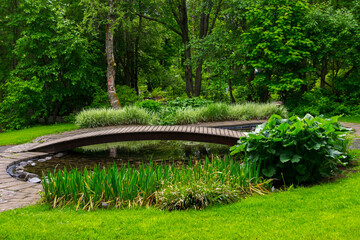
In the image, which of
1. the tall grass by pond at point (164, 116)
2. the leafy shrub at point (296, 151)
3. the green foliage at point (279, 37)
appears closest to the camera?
the leafy shrub at point (296, 151)

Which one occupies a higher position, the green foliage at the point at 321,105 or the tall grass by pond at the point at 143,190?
the tall grass by pond at the point at 143,190

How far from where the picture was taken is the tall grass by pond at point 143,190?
3219mm

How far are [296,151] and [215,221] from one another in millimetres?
1637

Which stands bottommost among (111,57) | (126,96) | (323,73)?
(126,96)

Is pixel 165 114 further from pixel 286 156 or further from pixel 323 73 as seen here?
pixel 323 73

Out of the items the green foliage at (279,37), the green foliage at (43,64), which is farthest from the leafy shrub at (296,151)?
the green foliage at (43,64)

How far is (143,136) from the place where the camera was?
23.0ft

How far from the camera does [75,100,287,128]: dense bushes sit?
382 inches

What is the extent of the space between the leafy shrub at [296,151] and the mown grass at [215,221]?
0.51 meters

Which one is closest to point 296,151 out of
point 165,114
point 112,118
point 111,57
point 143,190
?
point 143,190

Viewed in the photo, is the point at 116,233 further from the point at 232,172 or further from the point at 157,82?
the point at 157,82

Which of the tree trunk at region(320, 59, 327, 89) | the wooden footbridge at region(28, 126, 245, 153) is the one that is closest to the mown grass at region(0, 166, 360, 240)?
the wooden footbridge at region(28, 126, 245, 153)

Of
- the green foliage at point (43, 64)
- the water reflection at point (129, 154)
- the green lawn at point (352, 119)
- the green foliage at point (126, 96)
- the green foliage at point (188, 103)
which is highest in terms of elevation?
the green foliage at point (43, 64)

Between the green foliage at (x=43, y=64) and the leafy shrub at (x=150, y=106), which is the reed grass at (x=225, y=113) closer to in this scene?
the leafy shrub at (x=150, y=106)
